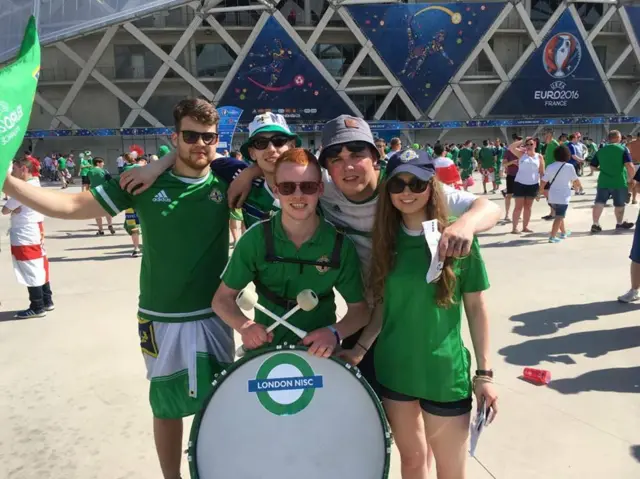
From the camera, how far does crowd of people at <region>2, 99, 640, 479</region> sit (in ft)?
7.49

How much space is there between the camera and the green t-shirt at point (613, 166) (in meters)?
9.99

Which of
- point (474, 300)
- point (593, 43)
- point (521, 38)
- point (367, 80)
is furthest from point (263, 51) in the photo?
point (474, 300)

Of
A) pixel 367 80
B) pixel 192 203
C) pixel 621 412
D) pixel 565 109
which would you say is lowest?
pixel 621 412

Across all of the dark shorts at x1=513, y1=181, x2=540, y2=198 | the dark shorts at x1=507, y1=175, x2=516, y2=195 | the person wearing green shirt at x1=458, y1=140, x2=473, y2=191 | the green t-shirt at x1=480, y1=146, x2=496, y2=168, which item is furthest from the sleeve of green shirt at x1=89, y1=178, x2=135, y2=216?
the person wearing green shirt at x1=458, y1=140, x2=473, y2=191

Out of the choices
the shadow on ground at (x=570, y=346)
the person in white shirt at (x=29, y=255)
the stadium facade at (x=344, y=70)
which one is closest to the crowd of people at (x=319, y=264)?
the shadow on ground at (x=570, y=346)

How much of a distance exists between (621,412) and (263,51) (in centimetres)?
3391

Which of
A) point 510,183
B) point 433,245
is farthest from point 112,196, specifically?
point 510,183

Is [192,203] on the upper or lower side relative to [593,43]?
lower

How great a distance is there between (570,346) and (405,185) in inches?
147

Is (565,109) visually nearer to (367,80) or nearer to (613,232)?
(367,80)

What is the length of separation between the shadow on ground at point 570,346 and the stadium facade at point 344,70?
3053cm

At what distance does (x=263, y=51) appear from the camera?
34094mm

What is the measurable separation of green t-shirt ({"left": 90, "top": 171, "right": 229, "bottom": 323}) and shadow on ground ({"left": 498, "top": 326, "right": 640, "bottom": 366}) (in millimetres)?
3258

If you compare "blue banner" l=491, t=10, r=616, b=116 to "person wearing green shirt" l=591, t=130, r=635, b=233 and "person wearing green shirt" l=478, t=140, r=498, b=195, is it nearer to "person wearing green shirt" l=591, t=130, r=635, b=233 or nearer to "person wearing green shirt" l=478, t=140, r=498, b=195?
"person wearing green shirt" l=478, t=140, r=498, b=195
